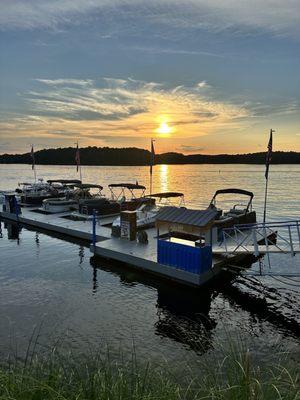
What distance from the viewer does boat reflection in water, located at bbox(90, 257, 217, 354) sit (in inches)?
487

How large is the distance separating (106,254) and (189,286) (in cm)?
596

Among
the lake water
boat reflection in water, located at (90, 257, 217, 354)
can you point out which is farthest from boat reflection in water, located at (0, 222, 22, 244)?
boat reflection in water, located at (90, 257, 217, 354)

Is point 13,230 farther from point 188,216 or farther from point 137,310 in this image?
point 137,310

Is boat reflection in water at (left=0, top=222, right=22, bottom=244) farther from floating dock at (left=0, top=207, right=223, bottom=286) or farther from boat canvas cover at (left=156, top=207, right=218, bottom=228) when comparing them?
boat canvas cover at (left=156, top=207, right=218, bottom=228)

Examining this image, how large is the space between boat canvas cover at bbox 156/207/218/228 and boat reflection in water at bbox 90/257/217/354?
299cm

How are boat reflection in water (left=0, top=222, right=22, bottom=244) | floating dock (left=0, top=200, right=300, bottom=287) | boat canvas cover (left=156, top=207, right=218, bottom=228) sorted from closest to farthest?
floating dock (left=0, top=200, right=300, bottom=287) → boat canvas cover (left=156, top=207, right=218, bottom=228) → boat reflection in water (left=0, top=222, right=22, bottom=244)

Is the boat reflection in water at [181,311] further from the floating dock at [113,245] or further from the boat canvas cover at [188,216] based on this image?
the boat canvas cover at [188,216]

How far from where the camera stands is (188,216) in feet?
55.5

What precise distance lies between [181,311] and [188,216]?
4498mm

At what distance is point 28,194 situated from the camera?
133 feet

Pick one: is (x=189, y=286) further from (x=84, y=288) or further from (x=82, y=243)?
(x=82, y=243)

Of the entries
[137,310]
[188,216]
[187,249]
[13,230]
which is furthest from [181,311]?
[13,230]

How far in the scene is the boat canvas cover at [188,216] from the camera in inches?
633

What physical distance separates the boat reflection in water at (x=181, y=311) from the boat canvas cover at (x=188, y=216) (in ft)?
9.83
